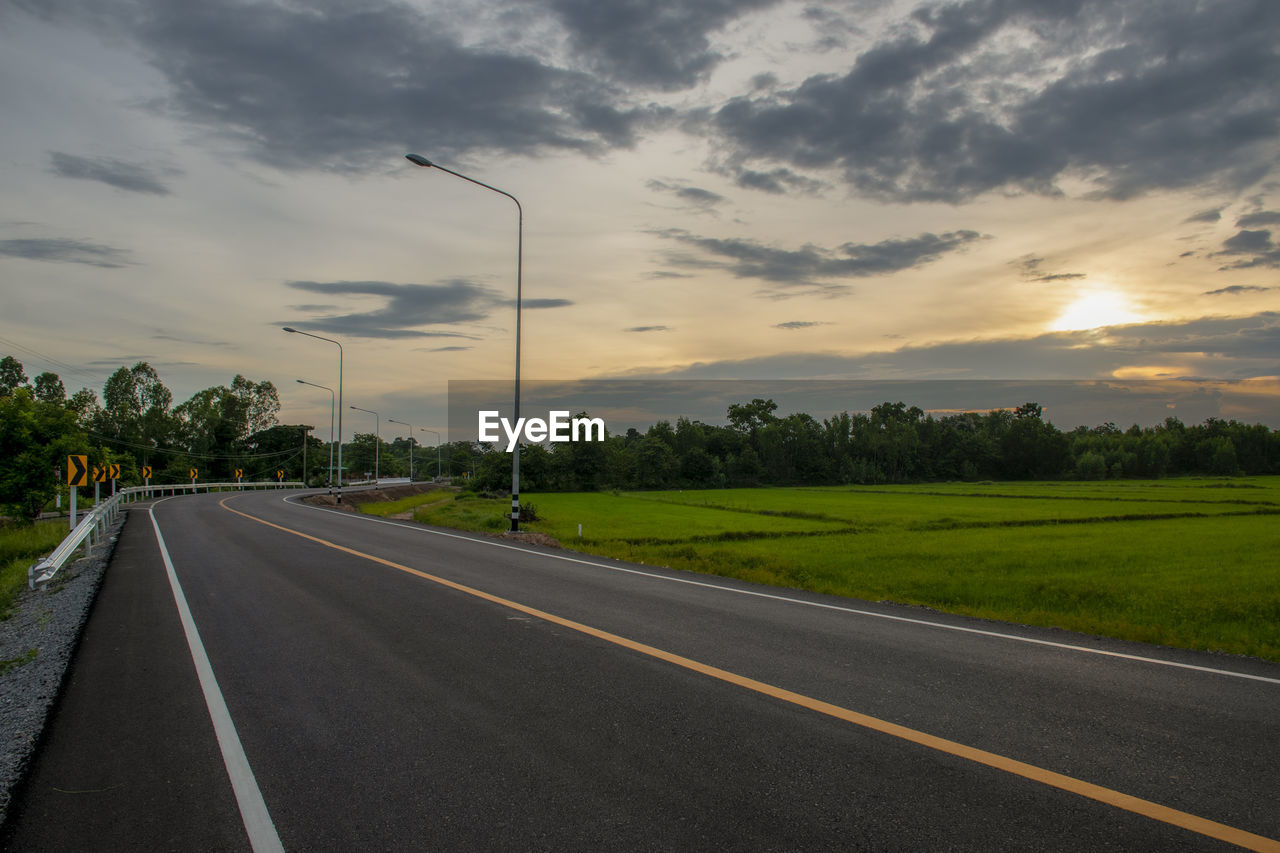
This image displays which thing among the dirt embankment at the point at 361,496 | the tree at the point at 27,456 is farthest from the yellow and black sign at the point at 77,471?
the dirt embankment at the point at 361,496

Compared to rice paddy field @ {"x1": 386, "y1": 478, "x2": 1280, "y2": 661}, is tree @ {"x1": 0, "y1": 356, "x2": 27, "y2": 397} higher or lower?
higher

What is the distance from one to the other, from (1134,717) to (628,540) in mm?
21876

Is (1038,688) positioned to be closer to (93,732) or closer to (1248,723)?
(1248,723)

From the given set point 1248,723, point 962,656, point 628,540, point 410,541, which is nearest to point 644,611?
point 962,656

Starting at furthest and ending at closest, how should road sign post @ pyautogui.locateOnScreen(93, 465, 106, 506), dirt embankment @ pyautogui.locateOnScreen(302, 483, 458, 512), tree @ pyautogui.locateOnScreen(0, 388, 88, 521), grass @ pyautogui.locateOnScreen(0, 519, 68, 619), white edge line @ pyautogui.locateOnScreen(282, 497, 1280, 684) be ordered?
dirt embankment @ pyautogui.locateOnScreen(302, 483, 458, 512), tree @ pyautogui.locateOnScreen(0, 388, 88, 521), road sign post @ pyautogui.locateOnScreen(93, 465, 106, 506), grass @ pyautogui.locateOnScreen(0, 519, 68, 619), white edge line @ pyautogui.locateOnScreen(282, 497, 1280, 684)

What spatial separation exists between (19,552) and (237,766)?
26.1m

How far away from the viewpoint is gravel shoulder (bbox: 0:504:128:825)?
488 centimetres

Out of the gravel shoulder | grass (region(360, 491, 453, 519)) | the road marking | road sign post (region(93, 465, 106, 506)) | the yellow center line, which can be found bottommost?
grass (region(360, 491, 453, 519))

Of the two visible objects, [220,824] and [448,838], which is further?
[220,824]

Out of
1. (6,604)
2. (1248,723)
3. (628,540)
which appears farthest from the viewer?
(628,540)

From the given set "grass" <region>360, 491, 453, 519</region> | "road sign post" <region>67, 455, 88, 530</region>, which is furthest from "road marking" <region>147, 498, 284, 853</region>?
"grass" <region>360, 491, 453, 519</region>

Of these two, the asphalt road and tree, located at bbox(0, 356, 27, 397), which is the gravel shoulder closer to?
the asphalt road

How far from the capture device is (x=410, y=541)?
18.6 meters

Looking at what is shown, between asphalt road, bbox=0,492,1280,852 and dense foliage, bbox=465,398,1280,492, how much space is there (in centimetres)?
10325
